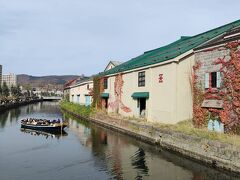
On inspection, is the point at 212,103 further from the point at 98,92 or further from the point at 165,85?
the point at 98,92

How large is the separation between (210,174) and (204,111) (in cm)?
876

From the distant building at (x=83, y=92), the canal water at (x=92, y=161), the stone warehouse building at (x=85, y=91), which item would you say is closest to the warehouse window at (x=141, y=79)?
the canal water at (x=92, y=161)

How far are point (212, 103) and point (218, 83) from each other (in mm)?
1650

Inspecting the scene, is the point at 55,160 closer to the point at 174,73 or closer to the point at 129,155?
the point at 129,155

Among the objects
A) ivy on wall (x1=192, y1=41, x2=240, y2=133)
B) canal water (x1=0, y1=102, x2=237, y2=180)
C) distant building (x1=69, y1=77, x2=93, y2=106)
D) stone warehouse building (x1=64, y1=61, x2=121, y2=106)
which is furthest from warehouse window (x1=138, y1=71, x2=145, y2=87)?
distant building (x1=69, y1=77, x2=93, y2=106)

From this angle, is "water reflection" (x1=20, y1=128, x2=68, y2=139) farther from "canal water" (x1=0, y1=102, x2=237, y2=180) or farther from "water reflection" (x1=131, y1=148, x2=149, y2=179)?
"water reflection" (x1=131, y1=148, x2=149, y2=179)

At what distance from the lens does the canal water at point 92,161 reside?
20.4m

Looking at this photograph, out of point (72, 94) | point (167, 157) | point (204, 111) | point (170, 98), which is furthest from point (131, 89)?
point (72, 94)

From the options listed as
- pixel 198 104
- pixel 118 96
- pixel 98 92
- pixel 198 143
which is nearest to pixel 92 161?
pixel 198 143

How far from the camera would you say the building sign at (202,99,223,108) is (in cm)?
2573

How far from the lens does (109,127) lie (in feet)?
142

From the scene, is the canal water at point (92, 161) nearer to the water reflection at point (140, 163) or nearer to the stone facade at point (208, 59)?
Answer: the water reflection at point (140, 163)

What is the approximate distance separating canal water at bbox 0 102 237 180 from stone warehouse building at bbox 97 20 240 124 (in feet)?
14.2

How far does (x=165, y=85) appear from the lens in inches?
1284
